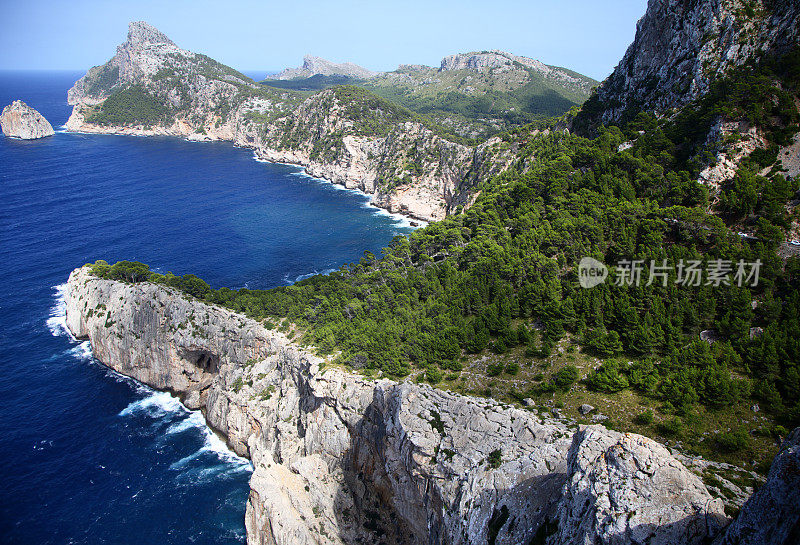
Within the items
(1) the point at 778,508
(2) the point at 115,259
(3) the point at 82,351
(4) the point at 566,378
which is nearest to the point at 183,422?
(3) the point at 82,351

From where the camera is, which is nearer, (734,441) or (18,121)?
(734,441)

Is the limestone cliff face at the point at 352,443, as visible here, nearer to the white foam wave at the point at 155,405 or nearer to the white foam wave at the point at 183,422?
the white foam wave at the point at 183,422

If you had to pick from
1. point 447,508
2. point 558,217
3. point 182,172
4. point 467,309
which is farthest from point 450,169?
point 447,508

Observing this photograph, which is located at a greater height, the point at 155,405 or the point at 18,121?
the point at 18,121

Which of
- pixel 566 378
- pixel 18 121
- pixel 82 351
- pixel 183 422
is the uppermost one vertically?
pixel 18 121

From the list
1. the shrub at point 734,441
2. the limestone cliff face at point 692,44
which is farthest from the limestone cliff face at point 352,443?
the limestone cliff face at point 692,44

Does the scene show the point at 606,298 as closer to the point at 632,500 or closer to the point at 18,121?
the point at 632,500

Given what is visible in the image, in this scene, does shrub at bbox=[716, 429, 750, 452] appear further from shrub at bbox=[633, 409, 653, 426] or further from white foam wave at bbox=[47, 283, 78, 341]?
white foam wave at bbox=[47, 283, 78, 341]
